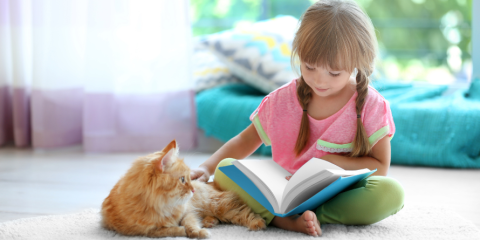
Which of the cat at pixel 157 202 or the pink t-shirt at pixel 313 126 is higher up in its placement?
the pink t-shirt at pixel 313 126

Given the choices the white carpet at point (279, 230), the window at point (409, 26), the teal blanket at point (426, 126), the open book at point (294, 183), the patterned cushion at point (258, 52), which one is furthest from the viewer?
the window at point (409, 26)

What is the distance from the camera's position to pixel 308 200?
2.64ft

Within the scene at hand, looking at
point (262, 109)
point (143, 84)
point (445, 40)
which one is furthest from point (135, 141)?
point (445, 40)

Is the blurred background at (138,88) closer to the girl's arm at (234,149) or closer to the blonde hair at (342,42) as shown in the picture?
the girl's arm at (234,149)

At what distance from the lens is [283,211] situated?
0.81 metres

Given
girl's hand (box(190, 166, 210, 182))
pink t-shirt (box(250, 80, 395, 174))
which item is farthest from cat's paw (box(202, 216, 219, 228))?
pink t-shirt (box(250, 80, 395, 174))

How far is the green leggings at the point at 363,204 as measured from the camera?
882 millimetres

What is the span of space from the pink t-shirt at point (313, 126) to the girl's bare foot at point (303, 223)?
0.19m

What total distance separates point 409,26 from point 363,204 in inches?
101

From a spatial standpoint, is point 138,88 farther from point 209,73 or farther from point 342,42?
point 342,42

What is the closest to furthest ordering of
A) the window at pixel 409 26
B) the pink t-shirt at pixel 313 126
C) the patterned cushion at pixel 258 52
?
the pink t-shirt at pixel 313 126
the patterned cushion at pixel 258 52
the window at pixel 409 26

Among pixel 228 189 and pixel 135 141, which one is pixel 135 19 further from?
pixel 228 189

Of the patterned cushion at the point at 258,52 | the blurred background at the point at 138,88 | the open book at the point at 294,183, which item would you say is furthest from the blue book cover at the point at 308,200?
the patterned cushion at the point at 258,52

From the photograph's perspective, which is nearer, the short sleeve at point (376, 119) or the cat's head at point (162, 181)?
the cat's head at point (162, 181)
